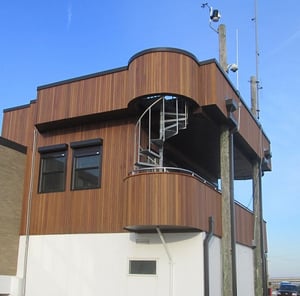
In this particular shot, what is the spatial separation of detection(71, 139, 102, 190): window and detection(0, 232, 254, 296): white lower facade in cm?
165

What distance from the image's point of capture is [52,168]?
15750 millimetres

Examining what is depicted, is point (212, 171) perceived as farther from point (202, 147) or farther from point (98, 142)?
point (98, 142)

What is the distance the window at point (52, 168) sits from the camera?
15.5 m

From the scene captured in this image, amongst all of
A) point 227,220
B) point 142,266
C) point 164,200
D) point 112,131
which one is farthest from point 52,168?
point 227,220

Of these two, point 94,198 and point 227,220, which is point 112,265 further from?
point 227,220

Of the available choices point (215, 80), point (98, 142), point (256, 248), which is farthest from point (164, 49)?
point (256, 248)

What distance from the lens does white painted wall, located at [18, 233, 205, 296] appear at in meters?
12.7

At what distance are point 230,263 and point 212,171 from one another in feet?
28.7

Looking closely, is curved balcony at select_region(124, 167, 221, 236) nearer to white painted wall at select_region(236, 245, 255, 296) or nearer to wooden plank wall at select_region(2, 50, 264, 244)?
wooden plank wall at select_region(2, 50, 264, 244)

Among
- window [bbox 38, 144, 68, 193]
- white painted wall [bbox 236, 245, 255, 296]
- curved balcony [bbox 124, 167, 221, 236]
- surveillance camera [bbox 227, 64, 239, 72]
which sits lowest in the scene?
white painted wall [bbox 236, 245, 255, 296]

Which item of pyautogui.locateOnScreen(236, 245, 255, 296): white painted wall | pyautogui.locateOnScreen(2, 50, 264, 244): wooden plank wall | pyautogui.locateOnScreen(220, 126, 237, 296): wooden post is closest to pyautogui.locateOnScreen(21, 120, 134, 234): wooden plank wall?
pyautogui.locateOnScreen(2, 50, 264, 244): wooden plank wall

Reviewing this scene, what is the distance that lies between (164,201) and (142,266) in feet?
7.51

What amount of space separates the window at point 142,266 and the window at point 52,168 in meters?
3.61

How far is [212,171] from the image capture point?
22391mm
